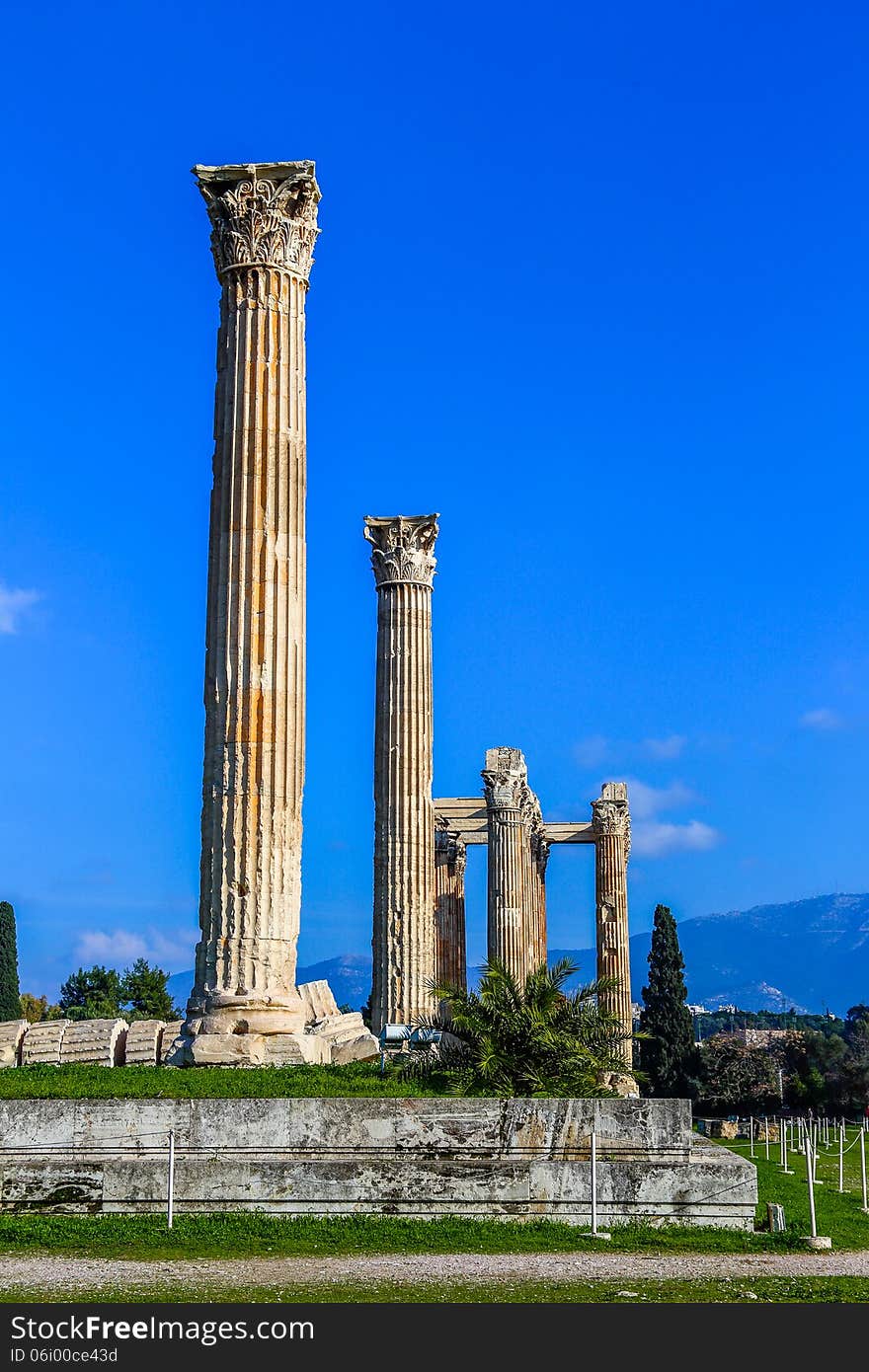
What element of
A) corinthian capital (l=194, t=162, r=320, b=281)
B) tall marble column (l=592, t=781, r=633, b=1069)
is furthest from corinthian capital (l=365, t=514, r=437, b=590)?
tall marble column (l=592, t=781, r=633, b=1069)

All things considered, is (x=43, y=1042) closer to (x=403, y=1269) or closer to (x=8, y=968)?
(x=403, y=1269)

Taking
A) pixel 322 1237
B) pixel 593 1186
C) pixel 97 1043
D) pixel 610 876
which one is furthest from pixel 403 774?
pixel 610 876

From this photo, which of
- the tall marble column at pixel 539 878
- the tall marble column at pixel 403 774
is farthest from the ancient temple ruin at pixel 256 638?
the tall marble column at pixel 539 878

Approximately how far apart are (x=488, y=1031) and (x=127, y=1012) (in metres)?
51.6

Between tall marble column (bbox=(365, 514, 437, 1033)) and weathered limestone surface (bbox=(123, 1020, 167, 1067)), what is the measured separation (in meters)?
7.62

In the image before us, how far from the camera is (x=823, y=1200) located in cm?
2506

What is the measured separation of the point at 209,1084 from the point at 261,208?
37.1ft

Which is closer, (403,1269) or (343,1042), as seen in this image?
(403,1269)

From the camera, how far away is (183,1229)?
1470cm

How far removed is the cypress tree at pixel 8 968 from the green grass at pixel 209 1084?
4696 cm

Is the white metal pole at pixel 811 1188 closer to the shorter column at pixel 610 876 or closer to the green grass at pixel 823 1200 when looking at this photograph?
the green grass at pixel 823 1200

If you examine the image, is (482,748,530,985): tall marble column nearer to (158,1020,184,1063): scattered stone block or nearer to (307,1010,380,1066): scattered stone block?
(307,1010,380,1066): scattered stone block

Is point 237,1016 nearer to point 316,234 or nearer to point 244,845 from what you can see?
point 244,845
